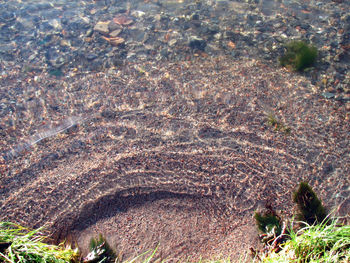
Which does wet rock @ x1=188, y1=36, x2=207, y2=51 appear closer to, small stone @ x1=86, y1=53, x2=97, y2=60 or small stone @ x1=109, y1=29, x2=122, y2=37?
small stone @ x1=109, y1=29, x2=122, y2=37

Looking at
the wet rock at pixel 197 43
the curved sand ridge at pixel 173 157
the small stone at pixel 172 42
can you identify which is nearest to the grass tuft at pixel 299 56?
the curved sand ridge at pixel 173 157

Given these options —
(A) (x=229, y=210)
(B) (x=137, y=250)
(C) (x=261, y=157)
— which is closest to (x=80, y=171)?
(B) (x=137, y=250)

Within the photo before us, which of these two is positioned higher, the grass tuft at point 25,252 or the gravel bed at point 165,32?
the gravel bed at point 165,32

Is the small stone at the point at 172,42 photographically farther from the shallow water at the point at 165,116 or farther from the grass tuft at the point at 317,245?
the grass tuft at the point at 317,245

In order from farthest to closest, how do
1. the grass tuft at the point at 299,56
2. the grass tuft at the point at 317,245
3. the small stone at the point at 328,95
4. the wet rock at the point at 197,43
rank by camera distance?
the wet rock at the point at 197,43 < the grass tuft at the point at 299,56 < the small stone at the point at 328,95 < the grass tuft at the point at 317,245

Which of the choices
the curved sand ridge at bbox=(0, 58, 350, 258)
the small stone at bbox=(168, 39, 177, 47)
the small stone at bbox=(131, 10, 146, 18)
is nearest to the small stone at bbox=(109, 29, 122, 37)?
the small stone at bbox=(131, 10, 146, 18)

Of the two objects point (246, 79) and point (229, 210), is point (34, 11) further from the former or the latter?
point (229, 210)
